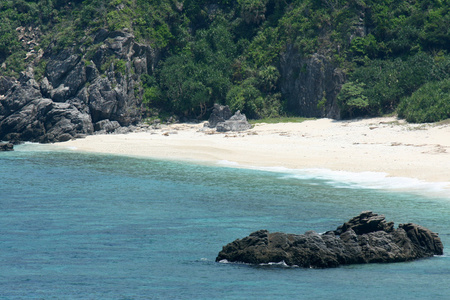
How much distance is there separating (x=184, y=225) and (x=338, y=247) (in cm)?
562

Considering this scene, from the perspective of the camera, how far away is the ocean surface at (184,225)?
11.9 m

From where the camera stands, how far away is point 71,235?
16.3 metres

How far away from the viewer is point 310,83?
45.4 metres

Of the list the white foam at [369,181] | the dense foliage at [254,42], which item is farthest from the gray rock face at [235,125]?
the white foam at [369,181]

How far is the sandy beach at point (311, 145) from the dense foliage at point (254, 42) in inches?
120

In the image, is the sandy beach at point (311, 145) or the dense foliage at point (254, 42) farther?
the dense foliage at point (254, 42)

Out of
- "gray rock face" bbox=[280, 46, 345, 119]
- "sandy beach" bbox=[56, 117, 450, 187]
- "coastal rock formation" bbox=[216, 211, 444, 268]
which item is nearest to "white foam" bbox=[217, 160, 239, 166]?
"sandy beach" bbox=[56, 117, 450, 187]

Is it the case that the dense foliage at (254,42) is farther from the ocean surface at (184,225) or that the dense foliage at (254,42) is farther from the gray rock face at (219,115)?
the ocean surface at (184,225)

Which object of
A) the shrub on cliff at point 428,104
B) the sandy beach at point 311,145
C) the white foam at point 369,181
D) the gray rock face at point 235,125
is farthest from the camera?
the gray rock face at point 235,125

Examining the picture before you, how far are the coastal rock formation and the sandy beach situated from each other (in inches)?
388

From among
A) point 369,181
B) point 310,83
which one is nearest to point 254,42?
point 310,83

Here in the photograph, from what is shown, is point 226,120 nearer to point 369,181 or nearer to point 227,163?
point 227,163

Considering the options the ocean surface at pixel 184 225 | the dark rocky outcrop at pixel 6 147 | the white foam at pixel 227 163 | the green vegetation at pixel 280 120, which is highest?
the green vegetation at pixel 280 120

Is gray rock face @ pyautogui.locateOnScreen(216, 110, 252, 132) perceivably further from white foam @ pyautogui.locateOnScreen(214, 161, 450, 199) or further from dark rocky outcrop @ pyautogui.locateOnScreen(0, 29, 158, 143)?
white foam @ pyautogui.locateOnScreen(214, 161, 450, 199)
